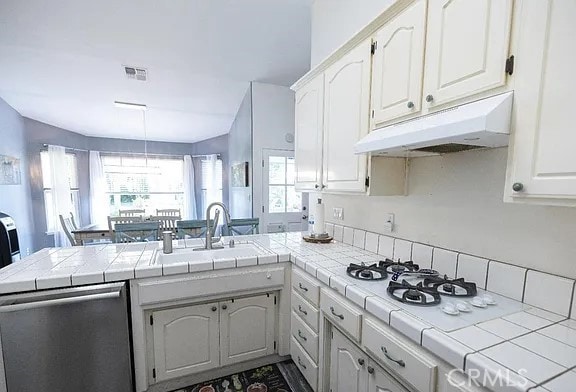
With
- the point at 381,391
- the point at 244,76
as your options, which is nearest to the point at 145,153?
the point at 244,76

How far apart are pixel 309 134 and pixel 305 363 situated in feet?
5.15

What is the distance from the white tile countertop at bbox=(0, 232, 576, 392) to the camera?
70cm

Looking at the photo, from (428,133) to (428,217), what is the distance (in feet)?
2.12

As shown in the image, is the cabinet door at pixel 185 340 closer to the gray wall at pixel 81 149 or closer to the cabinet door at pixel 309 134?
the cabinet door at pixel 309 134

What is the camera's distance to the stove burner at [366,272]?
51.8 inches

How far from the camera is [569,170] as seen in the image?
0.71 m

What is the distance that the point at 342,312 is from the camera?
4.07 feet

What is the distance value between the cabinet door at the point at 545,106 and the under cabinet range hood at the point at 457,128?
0.17ft

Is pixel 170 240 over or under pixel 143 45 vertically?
under

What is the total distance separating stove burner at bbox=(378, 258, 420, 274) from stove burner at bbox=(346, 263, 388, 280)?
66 mm

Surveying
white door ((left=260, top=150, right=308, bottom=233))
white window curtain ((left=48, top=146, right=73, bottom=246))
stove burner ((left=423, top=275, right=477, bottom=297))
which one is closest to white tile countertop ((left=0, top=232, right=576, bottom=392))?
stove burner ((left=423, top=275, right=477, bottom=297))

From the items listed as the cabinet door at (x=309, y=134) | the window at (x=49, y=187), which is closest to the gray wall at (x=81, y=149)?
the window at (x=49, y=187)

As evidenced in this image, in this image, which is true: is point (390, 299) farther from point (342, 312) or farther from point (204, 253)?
point (204, 253)

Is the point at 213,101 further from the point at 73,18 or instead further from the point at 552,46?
the point at 552,46
